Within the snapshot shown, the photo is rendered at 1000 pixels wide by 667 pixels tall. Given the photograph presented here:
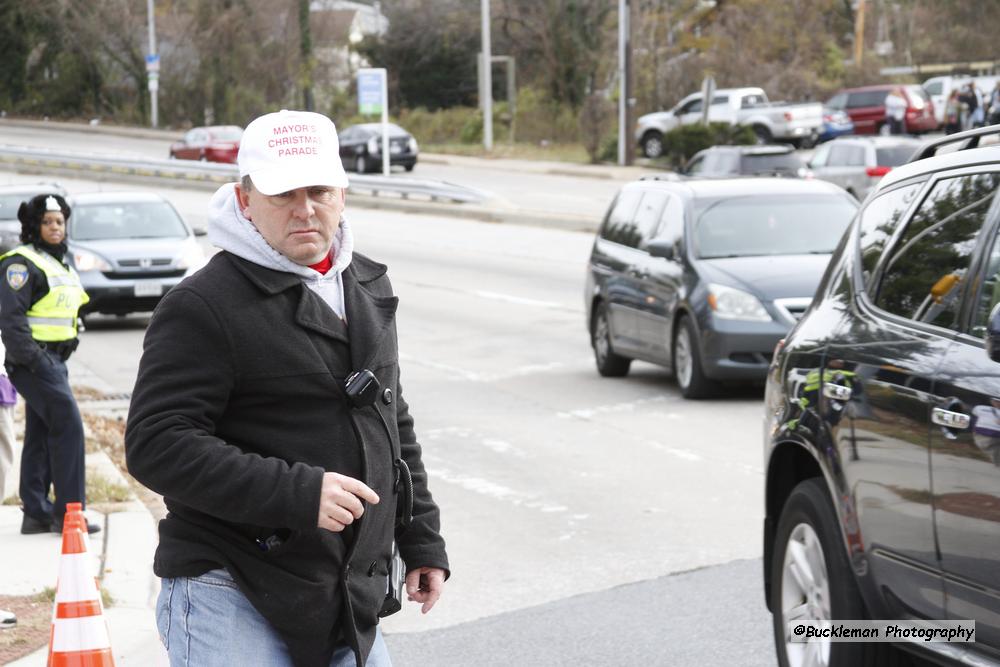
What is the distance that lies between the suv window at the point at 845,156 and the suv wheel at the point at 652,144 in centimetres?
1843

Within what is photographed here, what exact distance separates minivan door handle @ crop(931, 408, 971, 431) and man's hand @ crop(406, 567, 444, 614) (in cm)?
141

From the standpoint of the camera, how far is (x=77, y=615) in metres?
4.64

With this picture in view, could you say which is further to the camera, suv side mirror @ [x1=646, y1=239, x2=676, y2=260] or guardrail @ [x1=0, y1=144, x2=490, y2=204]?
guardrail @ [x1=0, y1=144, x2=490, y2=204]

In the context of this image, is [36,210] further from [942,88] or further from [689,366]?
[942,88]

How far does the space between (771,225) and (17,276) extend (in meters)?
7.34

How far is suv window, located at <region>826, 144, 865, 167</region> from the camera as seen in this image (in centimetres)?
2977

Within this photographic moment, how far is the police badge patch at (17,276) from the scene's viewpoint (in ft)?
27.7

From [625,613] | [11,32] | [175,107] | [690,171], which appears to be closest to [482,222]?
[690,171]

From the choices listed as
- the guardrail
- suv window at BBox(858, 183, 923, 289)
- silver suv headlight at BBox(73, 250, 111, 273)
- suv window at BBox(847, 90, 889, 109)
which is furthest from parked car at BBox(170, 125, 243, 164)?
suv window at BBox(858, 183, 923, 289)

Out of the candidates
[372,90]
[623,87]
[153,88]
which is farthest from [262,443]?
[153,88]

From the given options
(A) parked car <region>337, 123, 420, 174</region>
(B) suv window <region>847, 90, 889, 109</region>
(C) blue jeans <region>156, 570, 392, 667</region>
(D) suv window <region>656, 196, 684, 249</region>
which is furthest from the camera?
(B) suv window <region>847, 90, 889, 109</region>

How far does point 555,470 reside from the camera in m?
10.5

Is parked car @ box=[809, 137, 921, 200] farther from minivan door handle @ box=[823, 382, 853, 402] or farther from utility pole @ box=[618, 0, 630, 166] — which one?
minivan door handle @ box=[823, 382, 853, 402]

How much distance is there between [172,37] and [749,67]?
28.2 m
